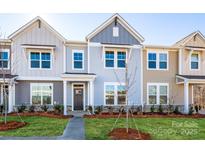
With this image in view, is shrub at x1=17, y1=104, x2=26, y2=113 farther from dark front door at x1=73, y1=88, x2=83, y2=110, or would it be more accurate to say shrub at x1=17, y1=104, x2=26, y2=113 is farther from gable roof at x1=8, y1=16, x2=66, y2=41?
gable roof at x1=8, y1=16, x2=66, y2=41

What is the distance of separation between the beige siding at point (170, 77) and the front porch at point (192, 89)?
18.9 inches

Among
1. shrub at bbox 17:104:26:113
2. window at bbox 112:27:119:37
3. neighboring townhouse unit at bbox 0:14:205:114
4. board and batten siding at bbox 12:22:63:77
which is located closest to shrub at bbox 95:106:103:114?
neighboring townhouse unit at bbox 0:14:205:114

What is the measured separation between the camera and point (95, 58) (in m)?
18.2

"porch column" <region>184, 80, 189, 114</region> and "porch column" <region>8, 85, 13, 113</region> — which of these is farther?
"porch column" <region>184, 80, 189, 114</region>

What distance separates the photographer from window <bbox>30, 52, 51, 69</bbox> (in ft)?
58.4

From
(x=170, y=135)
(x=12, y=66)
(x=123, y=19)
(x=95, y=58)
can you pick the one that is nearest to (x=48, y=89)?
(x=12, y=66)

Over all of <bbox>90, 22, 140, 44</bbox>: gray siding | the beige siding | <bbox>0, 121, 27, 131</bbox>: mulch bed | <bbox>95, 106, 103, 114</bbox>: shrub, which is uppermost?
<bbox>90, 22, 140, 44</bbox>: gray siding

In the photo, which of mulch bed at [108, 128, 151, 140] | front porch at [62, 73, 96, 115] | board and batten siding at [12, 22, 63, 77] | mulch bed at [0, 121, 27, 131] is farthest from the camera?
board and batten siding at [12, 22, 63, 77]

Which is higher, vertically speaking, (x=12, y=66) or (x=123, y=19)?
(x=123, y=19)

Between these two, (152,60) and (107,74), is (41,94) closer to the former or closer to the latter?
(107,74)

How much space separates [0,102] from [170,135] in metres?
12.9

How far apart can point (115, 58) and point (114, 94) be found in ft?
9.35

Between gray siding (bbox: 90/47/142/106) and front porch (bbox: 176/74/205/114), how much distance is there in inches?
137
